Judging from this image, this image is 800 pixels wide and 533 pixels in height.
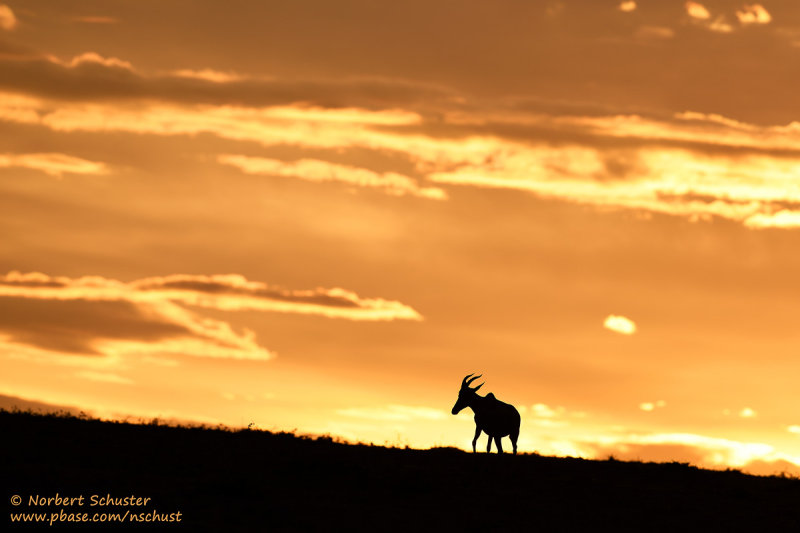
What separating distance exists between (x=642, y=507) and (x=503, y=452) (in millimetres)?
5895

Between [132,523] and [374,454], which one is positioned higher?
[374,454]

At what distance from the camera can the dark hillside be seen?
1185 inches

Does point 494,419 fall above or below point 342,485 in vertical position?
above

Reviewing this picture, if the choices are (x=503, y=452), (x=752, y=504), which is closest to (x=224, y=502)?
(x=503, y=452)

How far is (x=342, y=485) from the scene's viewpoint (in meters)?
33.8

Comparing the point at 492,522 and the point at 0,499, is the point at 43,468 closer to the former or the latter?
the point at 0,499

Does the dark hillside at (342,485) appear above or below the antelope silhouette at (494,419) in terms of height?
below

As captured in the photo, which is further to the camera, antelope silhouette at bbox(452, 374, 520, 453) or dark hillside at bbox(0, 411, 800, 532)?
antelope silhouette at bbox(452, 374, 520, 453)

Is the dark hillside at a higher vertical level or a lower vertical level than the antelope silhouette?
lower

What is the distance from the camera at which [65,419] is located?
131 ft

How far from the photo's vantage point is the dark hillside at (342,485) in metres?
30.1

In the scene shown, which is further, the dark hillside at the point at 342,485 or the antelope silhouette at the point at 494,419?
the antelope silhouette at the point at 494,419

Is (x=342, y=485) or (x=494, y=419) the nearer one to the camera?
(x=342, y=485)

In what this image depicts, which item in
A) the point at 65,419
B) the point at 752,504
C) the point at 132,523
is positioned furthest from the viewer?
the point at 65,419
